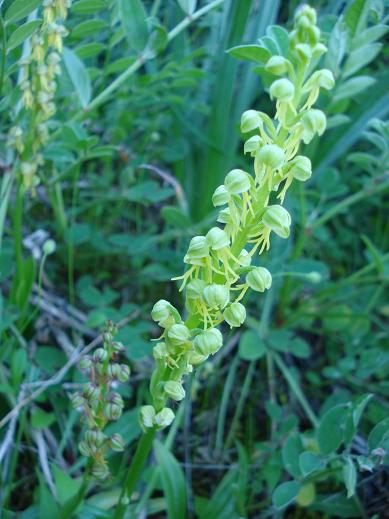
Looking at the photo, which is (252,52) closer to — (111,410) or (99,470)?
(111,410)

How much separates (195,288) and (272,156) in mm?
181

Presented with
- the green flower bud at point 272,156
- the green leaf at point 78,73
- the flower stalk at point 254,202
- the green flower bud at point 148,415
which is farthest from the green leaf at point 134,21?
the green flower bud at point 148,415

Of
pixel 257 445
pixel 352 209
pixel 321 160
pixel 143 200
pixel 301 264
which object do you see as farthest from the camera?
pixel 352 209

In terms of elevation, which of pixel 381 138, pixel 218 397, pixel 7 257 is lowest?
pixel 218 397

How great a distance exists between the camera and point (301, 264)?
55.8 inches

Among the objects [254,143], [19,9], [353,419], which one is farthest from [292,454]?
[19,9]

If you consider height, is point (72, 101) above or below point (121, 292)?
above

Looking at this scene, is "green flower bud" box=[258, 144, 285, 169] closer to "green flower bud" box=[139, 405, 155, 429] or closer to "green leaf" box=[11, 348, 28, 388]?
"green flower bud" box=[139, 405, 155, 429]

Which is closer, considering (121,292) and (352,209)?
(121,292)

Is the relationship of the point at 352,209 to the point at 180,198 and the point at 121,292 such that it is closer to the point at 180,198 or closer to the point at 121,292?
the point at 180,198

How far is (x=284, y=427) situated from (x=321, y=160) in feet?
2.44

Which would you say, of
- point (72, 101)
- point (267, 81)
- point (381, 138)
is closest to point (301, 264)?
point (381, 138)

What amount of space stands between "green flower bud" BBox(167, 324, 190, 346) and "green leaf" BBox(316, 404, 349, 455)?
1.42 ft

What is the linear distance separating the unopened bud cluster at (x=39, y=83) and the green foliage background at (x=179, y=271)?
3cm
